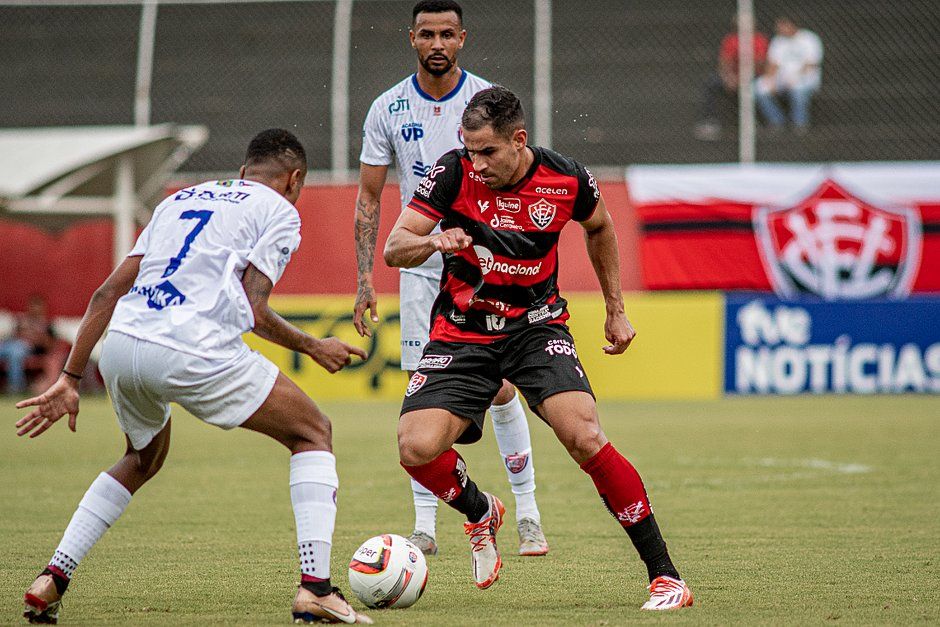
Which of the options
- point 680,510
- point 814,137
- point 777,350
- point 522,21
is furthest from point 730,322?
point 680,510

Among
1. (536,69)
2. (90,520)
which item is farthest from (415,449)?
(536,69)

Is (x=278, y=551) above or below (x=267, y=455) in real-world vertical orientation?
above

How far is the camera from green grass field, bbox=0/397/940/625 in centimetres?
527

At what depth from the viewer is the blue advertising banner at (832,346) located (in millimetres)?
17000

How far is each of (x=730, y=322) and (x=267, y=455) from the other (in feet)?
24.0

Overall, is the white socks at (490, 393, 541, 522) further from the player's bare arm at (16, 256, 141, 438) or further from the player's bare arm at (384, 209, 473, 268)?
the player's bare arm at (16, 256, 141, 438)

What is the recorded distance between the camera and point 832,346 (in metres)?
17.1

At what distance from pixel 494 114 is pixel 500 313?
0.86 meters

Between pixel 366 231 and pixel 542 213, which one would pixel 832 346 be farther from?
pixel 542 213

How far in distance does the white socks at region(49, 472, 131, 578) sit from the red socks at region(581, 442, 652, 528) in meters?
1.76

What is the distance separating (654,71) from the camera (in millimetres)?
19766

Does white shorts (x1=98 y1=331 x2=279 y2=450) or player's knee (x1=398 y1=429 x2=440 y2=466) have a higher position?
white shorts (x1=98 y1=331 x2=279 y2=450)

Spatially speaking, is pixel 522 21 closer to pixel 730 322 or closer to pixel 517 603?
pixel 730 322

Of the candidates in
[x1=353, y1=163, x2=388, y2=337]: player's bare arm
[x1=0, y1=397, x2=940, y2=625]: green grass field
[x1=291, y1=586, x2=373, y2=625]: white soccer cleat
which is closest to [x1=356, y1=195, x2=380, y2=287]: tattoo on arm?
[x1=353, y1=163, x2=388, y2=337]: player's bare arm
